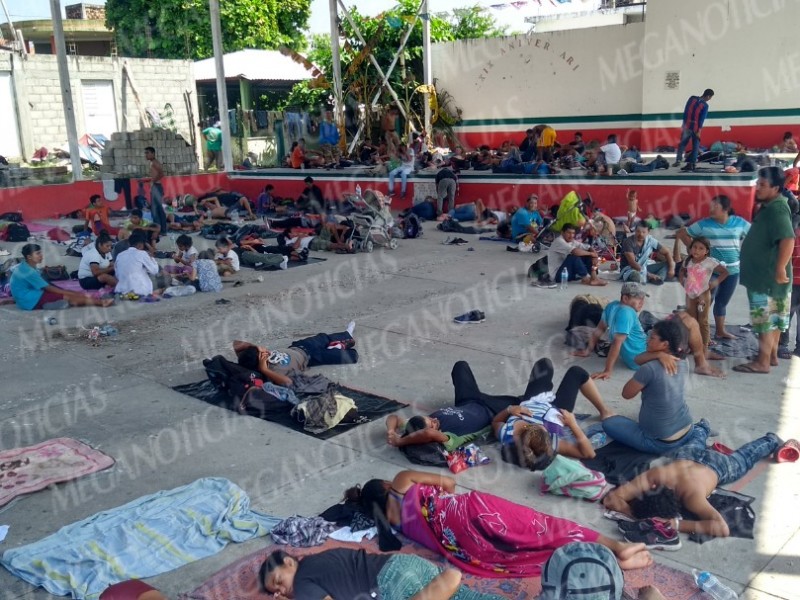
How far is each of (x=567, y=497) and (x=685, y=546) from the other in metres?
0.82

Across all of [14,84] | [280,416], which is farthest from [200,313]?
[14,84]

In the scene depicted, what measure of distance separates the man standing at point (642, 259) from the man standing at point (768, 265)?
3.57m

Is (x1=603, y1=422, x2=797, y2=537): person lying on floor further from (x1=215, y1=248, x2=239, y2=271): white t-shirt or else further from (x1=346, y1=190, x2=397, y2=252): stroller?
(x1=346, y1=190, x2=397, y2=252): stroller

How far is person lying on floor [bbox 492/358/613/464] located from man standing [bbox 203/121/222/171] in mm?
21237

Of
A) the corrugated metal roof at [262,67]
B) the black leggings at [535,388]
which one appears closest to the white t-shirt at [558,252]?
the black leggings at [535,388]

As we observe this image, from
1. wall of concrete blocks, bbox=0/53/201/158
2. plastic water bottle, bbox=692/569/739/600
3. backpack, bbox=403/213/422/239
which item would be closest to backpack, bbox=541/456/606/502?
plastic water bottle, bbox=692/569/739/600

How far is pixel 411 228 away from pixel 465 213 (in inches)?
88.4

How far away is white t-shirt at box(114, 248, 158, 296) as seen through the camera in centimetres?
1086

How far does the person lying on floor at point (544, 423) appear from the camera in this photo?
5.47 metres

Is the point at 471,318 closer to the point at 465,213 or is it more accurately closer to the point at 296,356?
the point at 296,356

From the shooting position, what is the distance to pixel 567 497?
16.7 ft

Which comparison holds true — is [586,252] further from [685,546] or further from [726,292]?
[685,546]

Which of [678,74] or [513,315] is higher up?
[678,74]

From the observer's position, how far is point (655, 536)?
4496 mm
